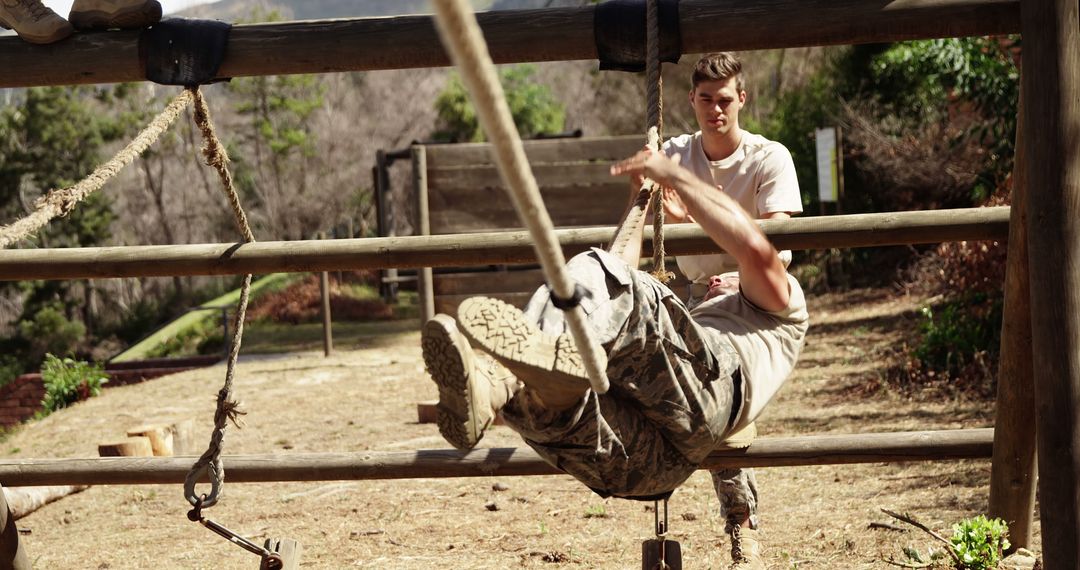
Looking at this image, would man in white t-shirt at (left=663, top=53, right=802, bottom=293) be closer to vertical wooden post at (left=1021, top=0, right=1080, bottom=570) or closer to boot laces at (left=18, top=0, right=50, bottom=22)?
vertical wooden post at (left=1021, top=0, right=1080, bottom=570)

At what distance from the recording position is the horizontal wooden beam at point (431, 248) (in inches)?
114

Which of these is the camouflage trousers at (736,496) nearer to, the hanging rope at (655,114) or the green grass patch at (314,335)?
the hanging rope at (655,114)

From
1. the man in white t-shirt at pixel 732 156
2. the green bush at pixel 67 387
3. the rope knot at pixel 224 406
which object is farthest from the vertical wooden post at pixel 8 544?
the green bush at pixel 67 387

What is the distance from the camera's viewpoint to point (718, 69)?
10.1 feet

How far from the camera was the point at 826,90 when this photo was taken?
14.0 m

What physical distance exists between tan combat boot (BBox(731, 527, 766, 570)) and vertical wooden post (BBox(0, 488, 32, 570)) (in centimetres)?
214

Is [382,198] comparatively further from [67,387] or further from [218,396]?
[218,396]

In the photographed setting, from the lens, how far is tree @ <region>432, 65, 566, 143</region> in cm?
2659

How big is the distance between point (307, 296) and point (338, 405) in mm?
9581

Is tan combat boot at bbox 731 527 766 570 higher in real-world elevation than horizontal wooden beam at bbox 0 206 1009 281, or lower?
lower

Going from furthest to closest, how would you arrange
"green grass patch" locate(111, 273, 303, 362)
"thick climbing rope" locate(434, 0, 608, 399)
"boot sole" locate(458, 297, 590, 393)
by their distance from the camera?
"green grass patch" locate(111, 273, 303, 362), "boot sole" locate(458, 297, 590, 393), "thick climbing rope" locate(434, 0, 608, 399)

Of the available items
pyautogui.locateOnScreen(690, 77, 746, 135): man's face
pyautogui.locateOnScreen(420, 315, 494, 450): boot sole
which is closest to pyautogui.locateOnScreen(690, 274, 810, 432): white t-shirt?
pyautogui.locateOnScreen(690, 77, 746, 135): man's face

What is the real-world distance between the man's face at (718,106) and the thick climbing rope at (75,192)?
4.78 feet

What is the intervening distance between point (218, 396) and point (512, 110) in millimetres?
27576
